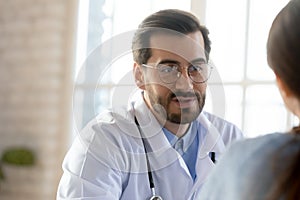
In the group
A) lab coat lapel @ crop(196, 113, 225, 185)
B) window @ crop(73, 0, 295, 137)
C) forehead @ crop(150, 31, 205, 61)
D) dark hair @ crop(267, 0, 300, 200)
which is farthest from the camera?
window @ crop(73, 0, 295, 137)

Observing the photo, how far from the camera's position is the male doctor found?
53.0 inches

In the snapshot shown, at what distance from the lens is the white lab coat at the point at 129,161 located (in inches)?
54.7

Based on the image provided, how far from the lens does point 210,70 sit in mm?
1382

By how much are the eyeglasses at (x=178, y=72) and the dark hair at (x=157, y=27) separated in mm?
55

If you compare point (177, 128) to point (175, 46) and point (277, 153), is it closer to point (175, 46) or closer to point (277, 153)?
point (175, 46)

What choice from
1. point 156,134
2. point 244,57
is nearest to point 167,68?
point 156,134

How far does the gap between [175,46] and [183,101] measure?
0.14 metres

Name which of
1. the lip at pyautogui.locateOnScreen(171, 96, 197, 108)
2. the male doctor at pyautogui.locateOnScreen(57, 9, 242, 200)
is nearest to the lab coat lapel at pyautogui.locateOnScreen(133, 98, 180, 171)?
the male doctor at pyautogui.locateOnScreen(57, 9, 242, 200)

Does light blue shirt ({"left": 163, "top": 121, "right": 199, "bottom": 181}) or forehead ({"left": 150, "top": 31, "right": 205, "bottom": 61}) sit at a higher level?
forehead ({"left": 150, "top": 31, "right": 205, "bottom": 61})

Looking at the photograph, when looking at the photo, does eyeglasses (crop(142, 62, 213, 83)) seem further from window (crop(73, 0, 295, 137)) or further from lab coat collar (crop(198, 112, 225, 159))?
window (crop(73, 0, 295, 137))

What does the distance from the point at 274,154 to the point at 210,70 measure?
0.69m

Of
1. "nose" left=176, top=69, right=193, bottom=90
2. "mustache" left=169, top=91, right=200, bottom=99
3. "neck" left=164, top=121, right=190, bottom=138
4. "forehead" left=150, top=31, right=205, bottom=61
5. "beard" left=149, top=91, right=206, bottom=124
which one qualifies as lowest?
"neck" left=164, top=121, right=190, bottom=138

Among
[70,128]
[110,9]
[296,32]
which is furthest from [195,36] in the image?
[70,128]

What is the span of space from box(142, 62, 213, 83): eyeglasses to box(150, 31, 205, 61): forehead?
24mm
